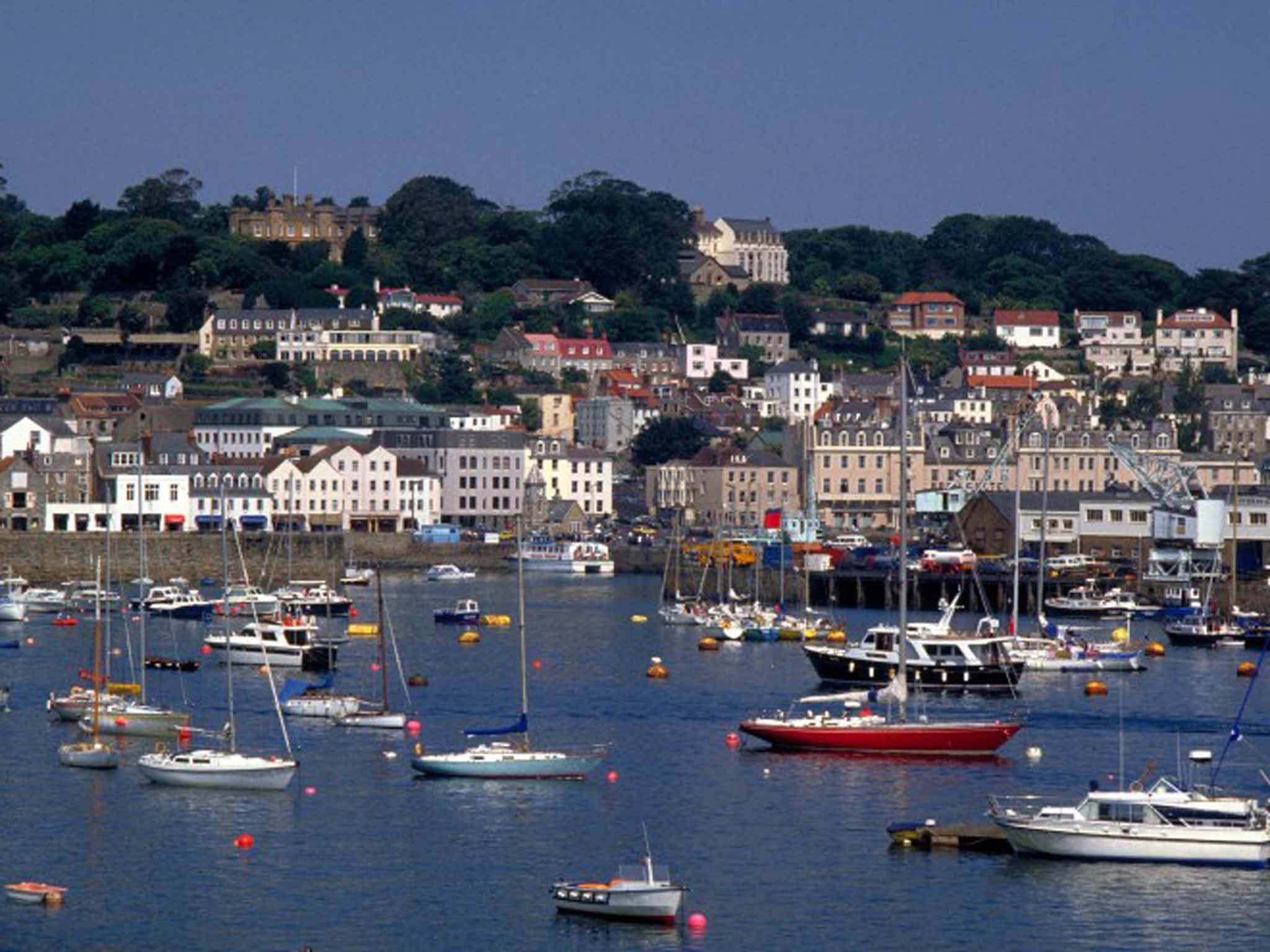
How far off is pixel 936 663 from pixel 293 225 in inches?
4080

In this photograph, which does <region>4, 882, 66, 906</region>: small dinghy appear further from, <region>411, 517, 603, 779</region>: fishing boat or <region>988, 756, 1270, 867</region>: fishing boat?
<region>988, 756, 1270, 867</region>: fishing boat

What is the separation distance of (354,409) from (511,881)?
264 ft

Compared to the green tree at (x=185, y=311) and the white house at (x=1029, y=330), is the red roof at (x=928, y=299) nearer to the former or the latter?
the white house at (x=1029, y=330)

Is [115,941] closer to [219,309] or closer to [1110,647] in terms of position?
Result: [1110,647]

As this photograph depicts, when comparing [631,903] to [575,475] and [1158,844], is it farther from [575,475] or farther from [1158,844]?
[575,475]

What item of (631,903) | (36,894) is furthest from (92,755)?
(631,903)

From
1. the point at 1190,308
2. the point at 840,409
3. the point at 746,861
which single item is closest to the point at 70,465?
the point at 840,409

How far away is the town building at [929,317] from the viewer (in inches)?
6142

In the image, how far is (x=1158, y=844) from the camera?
36.6 m

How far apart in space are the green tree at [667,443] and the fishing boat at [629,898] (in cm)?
8759

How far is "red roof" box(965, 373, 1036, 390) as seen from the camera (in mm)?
137625

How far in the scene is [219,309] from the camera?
5399 inches

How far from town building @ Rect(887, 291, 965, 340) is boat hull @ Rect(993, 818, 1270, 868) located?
11900 cm

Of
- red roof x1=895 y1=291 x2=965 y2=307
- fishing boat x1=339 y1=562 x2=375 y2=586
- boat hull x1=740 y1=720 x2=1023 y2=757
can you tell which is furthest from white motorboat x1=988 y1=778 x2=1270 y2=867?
red roof x1=895 y1=291 x2=965 y2=307
